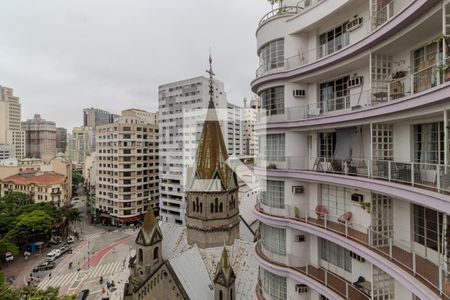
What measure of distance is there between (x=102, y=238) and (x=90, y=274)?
12.2 meters

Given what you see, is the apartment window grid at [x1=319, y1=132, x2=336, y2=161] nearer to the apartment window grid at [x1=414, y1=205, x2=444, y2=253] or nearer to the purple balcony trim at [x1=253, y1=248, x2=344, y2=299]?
the apartment window grid at [x1=414, y1=205, x2=444, y2=253]

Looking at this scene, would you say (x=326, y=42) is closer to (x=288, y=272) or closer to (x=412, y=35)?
(x=412, y=35)

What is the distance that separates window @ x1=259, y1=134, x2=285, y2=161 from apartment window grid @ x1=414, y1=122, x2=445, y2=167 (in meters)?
4.53

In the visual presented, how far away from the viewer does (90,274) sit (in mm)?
32875

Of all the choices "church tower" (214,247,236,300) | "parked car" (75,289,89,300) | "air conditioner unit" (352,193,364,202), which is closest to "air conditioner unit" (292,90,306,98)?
"air conditioner unit" (352,193,364,202)

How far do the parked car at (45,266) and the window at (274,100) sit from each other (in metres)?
37.9

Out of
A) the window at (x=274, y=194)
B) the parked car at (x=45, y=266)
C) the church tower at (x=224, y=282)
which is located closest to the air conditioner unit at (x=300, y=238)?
the window at (x=274, y=194)

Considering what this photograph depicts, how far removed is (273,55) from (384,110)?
17.6 feet

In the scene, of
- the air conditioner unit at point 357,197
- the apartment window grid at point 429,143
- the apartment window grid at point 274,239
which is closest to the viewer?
the apartment window grid at point 429,143

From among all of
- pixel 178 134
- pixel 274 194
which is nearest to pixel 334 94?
pixel 274 194

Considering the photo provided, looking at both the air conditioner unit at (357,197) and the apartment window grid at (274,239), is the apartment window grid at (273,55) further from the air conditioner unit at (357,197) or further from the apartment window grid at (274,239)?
the apartment window grid at (274,239)

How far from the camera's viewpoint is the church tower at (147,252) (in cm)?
1878

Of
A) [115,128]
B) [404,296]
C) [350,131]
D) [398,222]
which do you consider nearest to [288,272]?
[404,296]

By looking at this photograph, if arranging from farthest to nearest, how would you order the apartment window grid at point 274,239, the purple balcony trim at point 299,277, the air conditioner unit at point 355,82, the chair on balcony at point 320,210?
the apartment window grid at point 274,239 < the chair on balcony at point 320,210 < the air conditioner unit at point 355,82 < the purple balcony trim at point 299,277
